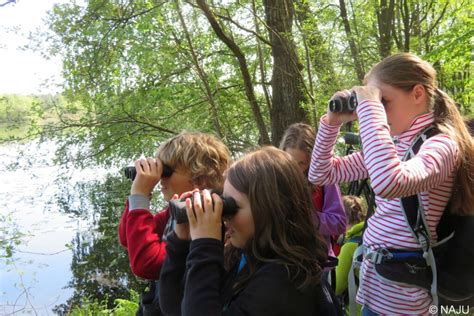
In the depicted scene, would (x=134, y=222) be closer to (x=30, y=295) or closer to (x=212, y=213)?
(x=212, y=213)

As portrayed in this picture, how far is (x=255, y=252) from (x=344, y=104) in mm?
709

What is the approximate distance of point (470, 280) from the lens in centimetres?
131

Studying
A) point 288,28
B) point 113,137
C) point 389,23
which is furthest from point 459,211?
point 389,23

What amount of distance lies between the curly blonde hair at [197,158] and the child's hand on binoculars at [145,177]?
0.10 meters

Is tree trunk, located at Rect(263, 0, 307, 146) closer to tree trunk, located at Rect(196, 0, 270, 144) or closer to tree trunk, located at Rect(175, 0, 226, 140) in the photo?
tree trunk, located at Rect(196, 0, 270, 144)

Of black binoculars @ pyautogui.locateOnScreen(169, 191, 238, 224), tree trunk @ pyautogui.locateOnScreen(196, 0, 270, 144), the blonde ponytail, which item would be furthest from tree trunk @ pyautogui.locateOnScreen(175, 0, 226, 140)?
black binoculars @ pyautogui.locateOnScreen(169, 191, 238, 224)

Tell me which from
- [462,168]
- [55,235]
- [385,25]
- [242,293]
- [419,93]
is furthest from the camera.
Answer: [55,235]

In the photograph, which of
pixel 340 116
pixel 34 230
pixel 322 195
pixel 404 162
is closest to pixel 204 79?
pixel 322 195

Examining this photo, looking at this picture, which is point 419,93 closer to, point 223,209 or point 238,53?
point 223,209

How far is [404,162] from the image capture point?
4.20 feet

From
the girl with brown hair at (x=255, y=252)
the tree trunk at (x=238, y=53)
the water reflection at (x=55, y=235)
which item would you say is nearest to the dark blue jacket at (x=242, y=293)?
the girl with brown hair at (x=255, y=252)

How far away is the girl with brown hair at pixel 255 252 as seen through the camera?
1058 millimetres

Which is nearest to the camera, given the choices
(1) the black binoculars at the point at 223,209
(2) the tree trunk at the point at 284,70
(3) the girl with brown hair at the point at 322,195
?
(1) the black binoculars at the point at 223,209

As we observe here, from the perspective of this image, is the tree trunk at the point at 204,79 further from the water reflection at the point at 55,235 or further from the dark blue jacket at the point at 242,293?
the dark blue jacket at the point at 242,293
